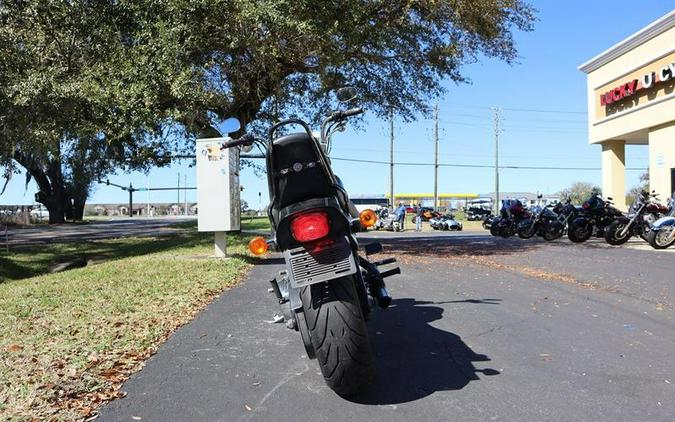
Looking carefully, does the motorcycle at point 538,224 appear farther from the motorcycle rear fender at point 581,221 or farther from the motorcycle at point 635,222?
the motorcycle at point 635,222

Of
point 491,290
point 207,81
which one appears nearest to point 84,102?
point 207,81

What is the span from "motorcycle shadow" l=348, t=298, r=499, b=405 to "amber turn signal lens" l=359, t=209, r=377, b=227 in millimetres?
1137

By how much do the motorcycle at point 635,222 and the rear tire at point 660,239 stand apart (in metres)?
1.06

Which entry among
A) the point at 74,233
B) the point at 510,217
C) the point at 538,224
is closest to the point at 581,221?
the point at 538,224

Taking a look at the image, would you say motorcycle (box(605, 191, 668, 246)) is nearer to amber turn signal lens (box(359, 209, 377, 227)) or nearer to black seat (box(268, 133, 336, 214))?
amber turn signal lens (box(359, 209, 377, 227))

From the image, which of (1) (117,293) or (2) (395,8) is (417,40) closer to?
(2) (395,8)

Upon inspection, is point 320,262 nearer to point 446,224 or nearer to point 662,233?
Result: point 662,233

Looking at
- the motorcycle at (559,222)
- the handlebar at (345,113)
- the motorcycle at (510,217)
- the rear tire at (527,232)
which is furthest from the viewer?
the motorcycle at (510,217)

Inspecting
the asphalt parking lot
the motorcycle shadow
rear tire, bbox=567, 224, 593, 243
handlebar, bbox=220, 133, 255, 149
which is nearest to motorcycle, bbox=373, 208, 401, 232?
rear tire, bbox=567, 224, 593, 243

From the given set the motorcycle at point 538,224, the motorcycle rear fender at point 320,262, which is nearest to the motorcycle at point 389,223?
the motorcycle at point 538,224

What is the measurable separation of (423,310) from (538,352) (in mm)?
1866

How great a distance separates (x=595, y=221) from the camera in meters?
16.6

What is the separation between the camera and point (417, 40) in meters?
16.4

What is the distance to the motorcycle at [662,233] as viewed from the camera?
539 inches
